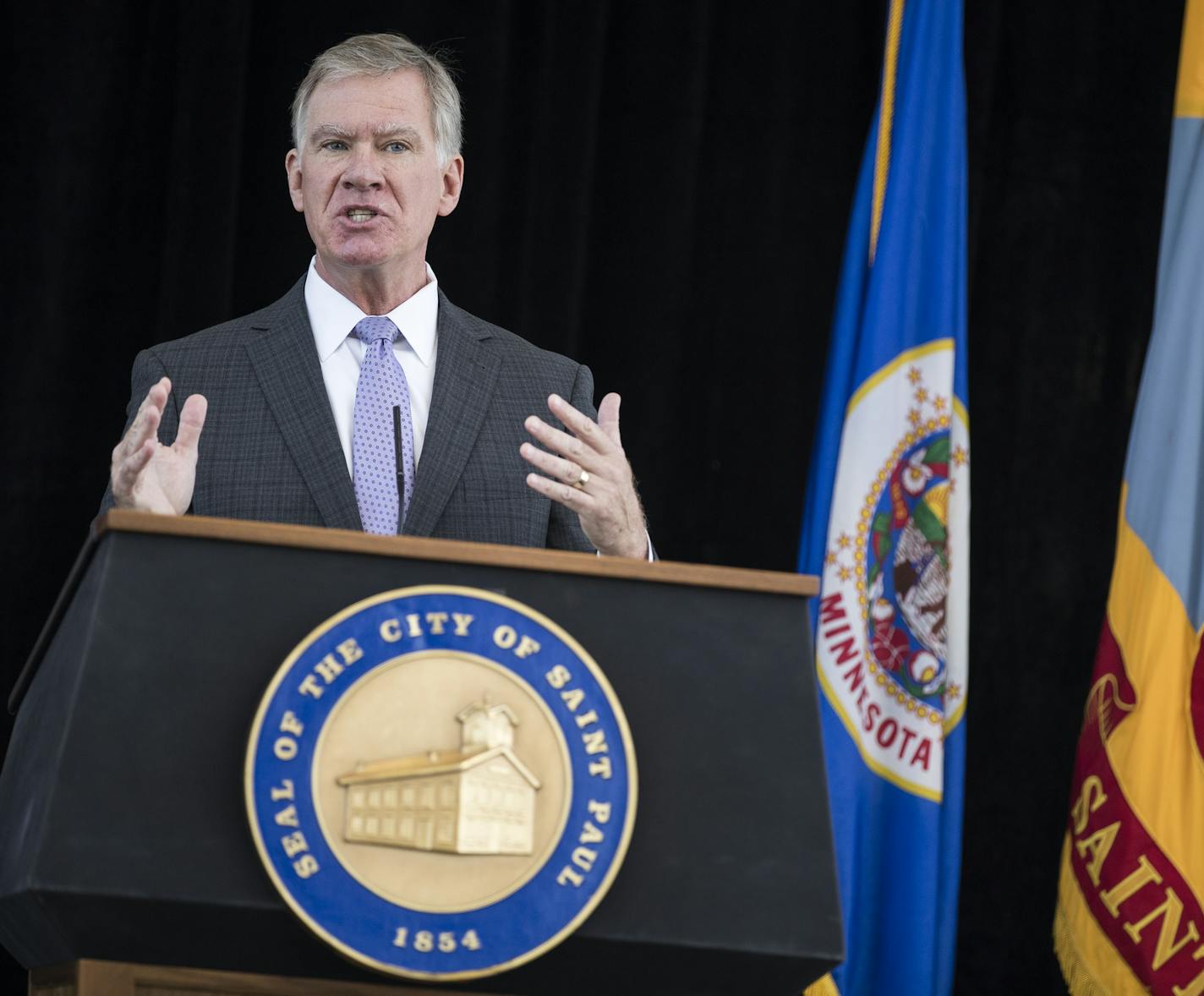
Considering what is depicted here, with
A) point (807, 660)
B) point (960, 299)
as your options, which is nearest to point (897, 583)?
point (960, 299)

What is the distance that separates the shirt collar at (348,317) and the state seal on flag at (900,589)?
4.15ft

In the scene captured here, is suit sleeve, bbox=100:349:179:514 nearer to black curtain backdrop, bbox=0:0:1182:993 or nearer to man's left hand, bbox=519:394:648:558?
man's left hand, bbox=519:394:648:558

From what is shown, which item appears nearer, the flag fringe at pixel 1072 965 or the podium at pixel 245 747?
the podium at pixel 245 747

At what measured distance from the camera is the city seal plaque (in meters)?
1.27

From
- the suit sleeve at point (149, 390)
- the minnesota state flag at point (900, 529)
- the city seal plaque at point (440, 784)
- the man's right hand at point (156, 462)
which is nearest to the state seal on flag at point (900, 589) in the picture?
the minnesota state flag at point (900, 529)

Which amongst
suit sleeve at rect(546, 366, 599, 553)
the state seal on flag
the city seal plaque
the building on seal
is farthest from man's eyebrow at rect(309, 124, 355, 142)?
the state seal on flag

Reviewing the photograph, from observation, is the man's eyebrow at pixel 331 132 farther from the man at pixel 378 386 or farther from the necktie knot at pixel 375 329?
the necktie knot at pixel 375 329

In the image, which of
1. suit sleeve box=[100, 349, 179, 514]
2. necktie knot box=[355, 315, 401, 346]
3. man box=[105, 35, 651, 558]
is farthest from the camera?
necktie knot box=[355, 315, 401, 346]

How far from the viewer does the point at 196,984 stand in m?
1.32

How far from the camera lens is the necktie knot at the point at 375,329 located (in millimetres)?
2176

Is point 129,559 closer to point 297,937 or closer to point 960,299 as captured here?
point 297,937

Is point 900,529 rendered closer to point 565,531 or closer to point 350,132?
point 565,531

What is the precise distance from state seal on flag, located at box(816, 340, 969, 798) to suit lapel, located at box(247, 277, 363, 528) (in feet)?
4.67

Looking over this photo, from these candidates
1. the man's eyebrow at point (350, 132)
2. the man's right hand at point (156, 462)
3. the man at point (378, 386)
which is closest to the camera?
the man's right hand at point (156, 462)
